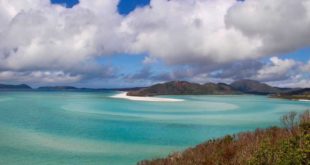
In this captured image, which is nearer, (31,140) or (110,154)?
(110,154)

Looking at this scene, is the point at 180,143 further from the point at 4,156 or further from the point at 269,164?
the point at 269,164

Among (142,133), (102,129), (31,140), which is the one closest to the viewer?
(31,140)

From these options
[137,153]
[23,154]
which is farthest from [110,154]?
[23,154]

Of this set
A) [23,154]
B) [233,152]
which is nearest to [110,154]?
[23,154]

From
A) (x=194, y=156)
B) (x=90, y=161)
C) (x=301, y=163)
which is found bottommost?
(x=90, y=161)

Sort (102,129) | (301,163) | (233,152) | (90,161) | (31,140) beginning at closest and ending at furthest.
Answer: (301,163), (233,152), (90,161), (31,140), (102,129)

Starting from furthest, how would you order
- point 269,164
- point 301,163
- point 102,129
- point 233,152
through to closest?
1. point 102,129
2. point 233,152
3. point 269,164
4. point 301,163

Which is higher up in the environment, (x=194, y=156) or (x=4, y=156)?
(x=194, y=156)

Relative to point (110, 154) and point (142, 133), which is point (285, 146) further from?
point (142, 133)

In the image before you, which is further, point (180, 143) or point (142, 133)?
point (142, 133)
